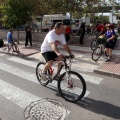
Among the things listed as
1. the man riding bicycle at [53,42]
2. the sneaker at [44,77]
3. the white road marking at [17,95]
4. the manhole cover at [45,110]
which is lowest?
the manhole cover at [45,110]

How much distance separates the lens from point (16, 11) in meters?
14.2

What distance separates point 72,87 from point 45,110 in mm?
998

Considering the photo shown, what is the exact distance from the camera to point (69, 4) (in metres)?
13.5

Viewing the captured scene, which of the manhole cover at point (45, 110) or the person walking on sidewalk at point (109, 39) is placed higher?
the person walking on sidewalk at point (109, 39)

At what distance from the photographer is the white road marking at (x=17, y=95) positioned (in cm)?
473

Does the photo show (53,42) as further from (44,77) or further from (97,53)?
(97,53)

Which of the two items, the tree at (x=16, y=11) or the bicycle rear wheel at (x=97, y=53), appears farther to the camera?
the tree at (x=16, y=11)

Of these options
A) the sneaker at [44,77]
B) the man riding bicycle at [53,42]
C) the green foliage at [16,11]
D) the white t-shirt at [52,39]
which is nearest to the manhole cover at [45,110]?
the sneaker at [44,77]

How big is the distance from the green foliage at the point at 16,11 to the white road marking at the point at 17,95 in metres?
9.37

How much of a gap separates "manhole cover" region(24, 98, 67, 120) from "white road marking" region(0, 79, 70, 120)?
158mm

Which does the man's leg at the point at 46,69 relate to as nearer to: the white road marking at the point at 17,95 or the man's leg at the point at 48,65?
the man's leg at the point at 48,65

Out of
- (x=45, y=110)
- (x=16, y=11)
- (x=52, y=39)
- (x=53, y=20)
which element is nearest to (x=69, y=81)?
(x=45, y=110)

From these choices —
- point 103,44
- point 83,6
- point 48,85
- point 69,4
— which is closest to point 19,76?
point 48,85

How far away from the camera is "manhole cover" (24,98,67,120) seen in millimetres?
4012
